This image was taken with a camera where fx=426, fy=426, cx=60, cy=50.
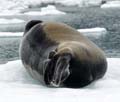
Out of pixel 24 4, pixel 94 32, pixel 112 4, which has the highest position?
pixel 94 32

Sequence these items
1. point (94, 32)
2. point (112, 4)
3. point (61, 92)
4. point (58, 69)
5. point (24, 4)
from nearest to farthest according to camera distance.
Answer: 1. point (61, 92)
2. point (58, 69)
3. point (94, 32)
4. point (24, 4)
5. point (112, 4)

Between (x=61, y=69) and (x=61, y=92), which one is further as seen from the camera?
(x=61, y=69)

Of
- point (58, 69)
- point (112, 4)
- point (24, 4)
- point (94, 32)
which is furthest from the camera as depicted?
point (112, 4)

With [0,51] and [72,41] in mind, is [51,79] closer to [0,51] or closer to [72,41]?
[72,41]

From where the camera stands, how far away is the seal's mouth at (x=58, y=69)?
3.11 metres

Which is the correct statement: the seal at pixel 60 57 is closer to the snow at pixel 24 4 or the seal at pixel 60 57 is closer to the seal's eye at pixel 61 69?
the seal's eye at pixel 61 69

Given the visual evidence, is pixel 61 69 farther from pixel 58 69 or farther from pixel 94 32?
pixel 94 32

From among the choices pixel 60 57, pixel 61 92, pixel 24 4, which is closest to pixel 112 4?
pixel 24 4

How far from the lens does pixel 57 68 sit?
3100 millimetres

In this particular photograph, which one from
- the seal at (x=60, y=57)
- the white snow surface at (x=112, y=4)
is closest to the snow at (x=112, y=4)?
the white snow surface at (x=112, y=4)

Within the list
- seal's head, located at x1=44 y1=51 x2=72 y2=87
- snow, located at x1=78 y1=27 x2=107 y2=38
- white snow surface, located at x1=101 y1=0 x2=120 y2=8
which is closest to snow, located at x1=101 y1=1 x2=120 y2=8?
white snow surface, located at x1=101 y1=0 x2=120 y2=8

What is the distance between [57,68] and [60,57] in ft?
0.29

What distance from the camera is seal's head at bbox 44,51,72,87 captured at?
3.11m

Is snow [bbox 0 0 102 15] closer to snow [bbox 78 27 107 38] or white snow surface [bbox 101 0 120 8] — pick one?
white snow surface [bbox 101 0 120 8]
